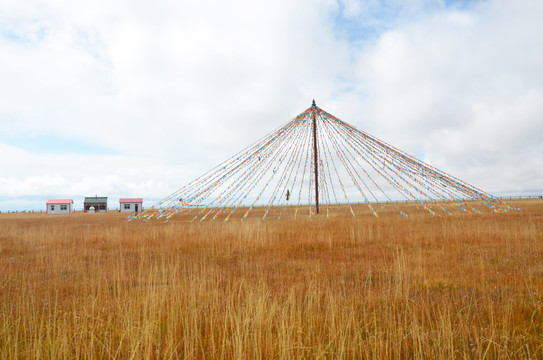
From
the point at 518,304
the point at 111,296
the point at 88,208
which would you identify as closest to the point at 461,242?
the point at 518,304

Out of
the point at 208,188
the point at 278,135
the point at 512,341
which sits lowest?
the point at 512,341

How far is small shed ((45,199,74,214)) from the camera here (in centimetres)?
6120

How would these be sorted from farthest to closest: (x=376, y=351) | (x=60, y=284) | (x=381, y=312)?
(x=60, y=284) → (x=381, y=312) → (x=376, y=351)

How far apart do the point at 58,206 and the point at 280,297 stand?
238 ft

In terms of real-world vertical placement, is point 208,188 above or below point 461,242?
above

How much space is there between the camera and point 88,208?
68.1 metres

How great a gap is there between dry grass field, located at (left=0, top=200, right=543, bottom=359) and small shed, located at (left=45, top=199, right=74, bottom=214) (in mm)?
60012

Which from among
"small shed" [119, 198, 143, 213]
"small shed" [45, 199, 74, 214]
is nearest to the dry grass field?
"small shed" [119, 198, 143, 213]

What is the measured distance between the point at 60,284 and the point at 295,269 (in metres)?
4.74

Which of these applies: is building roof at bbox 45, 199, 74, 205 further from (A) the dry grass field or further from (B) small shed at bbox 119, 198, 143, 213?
(A) the dry grass field

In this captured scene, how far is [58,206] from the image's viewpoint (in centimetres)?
6219

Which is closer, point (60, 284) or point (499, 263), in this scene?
point (60, 284)

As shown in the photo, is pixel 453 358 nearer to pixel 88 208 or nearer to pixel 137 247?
pixel 137 247

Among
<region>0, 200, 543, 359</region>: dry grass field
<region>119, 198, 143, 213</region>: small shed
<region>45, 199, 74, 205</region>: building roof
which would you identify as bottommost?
<region>0, 200, 543, 359</region>: dry grass field
